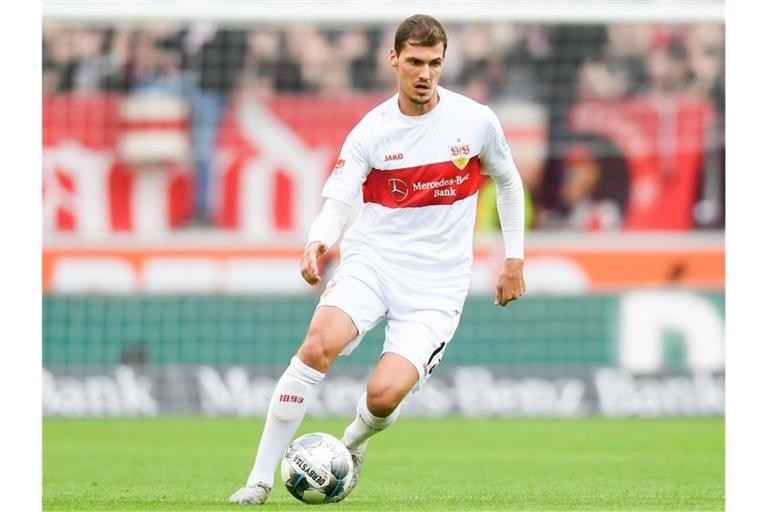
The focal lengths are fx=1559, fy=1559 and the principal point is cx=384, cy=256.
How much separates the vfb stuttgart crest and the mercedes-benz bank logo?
280 millimetres

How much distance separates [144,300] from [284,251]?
2.35m

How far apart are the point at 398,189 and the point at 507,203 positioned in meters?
0.70

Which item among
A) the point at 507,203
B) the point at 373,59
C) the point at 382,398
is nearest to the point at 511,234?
the point at 507,203

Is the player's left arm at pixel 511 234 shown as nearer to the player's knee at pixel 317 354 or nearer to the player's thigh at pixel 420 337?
the player's thigh at pixel 420 337

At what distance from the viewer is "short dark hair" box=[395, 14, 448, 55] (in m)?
7.51

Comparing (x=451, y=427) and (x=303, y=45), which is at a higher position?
(x=303, y=45)

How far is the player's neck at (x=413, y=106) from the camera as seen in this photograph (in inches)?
308

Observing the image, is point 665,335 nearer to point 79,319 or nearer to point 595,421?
point 595,421

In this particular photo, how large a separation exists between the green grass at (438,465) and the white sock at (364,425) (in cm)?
30

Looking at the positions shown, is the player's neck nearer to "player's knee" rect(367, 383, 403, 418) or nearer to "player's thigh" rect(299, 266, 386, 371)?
"player's thigh" rect(299, 266, 386, 371)

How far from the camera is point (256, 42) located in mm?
20766

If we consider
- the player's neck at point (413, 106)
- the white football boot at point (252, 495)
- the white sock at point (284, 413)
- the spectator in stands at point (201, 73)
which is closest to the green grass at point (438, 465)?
the white football boot at point (252, 495)
